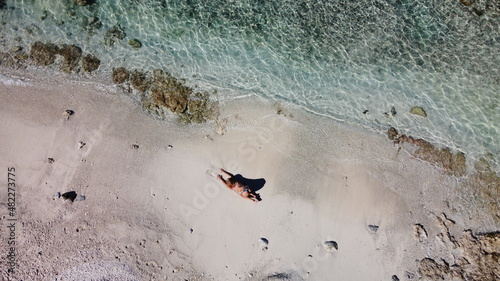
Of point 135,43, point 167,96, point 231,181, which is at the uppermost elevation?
point 135,43

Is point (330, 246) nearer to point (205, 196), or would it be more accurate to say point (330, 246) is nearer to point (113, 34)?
point (205, 196)

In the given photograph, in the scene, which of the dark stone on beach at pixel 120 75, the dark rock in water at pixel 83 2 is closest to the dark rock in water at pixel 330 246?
the dark stone on beach at pixel 120 75

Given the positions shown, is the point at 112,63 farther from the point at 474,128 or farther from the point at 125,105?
the point at 474,128

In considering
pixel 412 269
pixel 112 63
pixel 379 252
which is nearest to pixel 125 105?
pixel 112 63

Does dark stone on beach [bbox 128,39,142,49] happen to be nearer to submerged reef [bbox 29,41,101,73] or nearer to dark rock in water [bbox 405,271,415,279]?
submerged reef [bbox 29,41,101,73]
